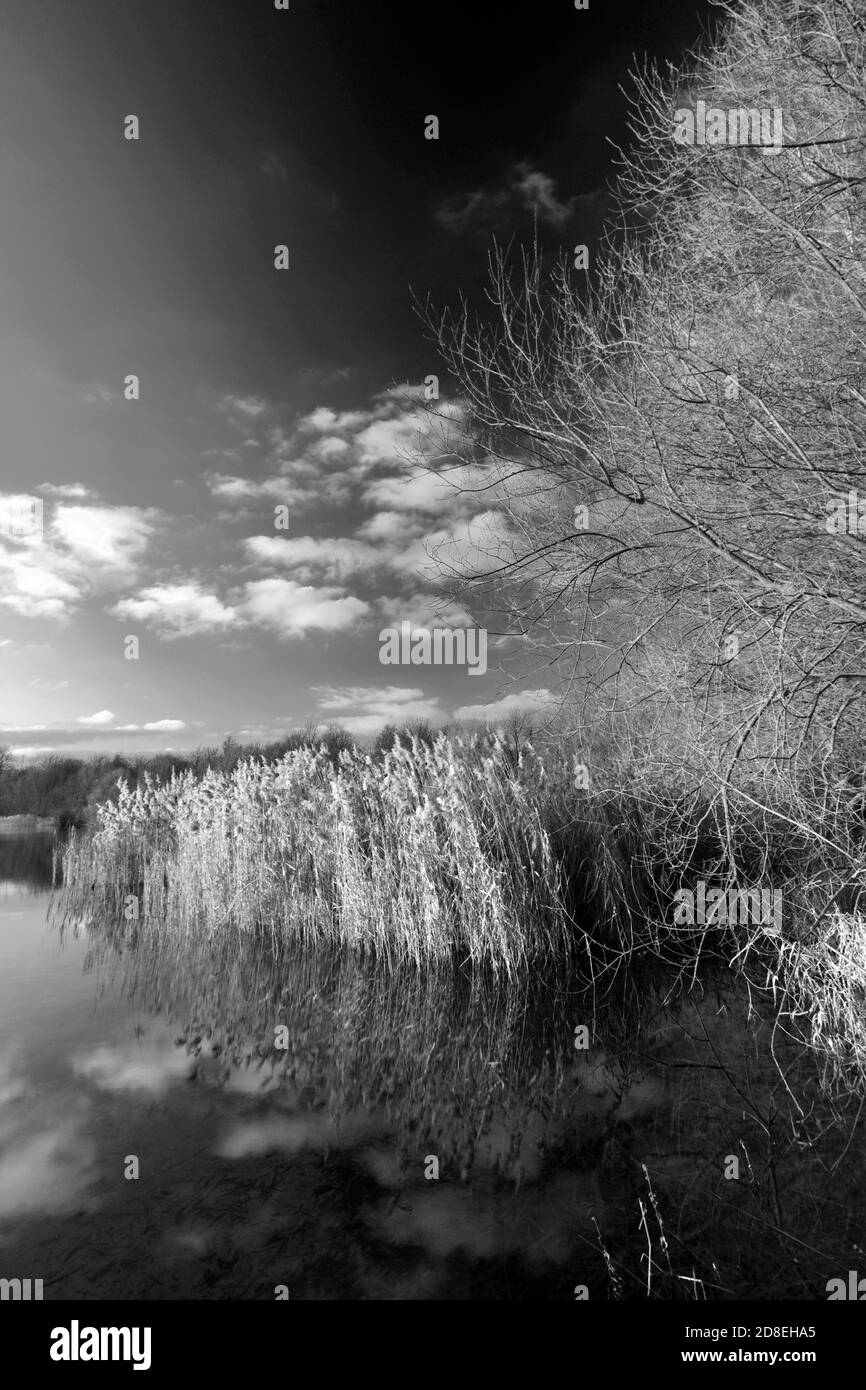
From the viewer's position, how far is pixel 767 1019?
18.1ft

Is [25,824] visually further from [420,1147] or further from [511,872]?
[420,1147]

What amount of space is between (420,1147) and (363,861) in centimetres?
413

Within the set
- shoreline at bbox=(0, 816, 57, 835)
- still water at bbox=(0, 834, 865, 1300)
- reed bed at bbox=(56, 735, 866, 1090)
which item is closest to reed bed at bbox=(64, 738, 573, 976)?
reed bed at bbox=(56, 735, 866, 1090)

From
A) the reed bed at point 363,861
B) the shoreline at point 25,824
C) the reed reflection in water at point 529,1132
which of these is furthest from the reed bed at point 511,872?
the shoreline at point 25,824

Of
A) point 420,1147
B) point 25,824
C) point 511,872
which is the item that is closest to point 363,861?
point 511,872

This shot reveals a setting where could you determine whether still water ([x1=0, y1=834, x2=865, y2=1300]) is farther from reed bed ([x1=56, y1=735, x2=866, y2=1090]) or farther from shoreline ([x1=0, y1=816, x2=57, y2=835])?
shoreline ([x1=0, y1=816, x2=57, y2=835])

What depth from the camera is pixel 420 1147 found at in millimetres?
3715

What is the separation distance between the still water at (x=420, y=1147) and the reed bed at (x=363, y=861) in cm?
79

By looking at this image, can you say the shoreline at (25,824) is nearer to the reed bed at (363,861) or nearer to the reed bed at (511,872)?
the reed bed at (363,861)

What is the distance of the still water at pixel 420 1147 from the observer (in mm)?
2801

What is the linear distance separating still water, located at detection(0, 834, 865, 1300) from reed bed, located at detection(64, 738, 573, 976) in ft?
2.58
